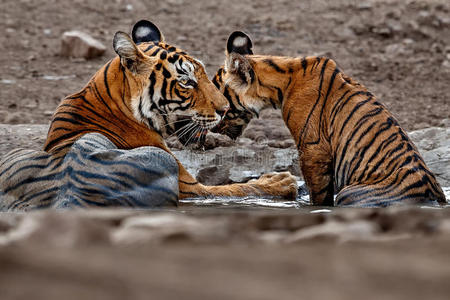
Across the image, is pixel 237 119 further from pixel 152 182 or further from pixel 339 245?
pixel 339 245

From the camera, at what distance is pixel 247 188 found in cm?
465

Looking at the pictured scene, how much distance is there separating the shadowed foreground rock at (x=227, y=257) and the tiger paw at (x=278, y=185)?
9.88 feet

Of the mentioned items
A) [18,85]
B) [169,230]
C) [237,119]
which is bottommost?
[18,85]

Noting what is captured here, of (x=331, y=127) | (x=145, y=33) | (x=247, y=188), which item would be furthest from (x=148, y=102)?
(x=331, y=127)

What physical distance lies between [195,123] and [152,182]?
105cm

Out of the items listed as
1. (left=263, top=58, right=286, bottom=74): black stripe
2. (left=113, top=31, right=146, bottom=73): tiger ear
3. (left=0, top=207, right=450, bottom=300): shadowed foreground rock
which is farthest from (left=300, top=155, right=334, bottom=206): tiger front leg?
(left=0, top=207, right=450, bottom=300): shadowed foreground rock

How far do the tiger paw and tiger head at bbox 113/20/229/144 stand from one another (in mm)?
523

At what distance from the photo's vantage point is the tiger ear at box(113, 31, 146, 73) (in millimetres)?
4230

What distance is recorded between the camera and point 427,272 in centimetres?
117

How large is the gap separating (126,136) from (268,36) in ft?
18.5

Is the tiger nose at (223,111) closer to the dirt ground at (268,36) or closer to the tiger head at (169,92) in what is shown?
the tiger head at (169,92)

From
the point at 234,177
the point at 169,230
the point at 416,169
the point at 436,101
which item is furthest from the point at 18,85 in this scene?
the point at 169,230

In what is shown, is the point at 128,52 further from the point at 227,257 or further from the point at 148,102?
the point at 227,257

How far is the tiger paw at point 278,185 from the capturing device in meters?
4.68
